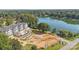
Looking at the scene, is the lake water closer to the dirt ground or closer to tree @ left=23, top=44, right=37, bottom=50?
the dirt ground

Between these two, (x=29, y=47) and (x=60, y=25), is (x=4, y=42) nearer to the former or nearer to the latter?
(x=29, y=47)

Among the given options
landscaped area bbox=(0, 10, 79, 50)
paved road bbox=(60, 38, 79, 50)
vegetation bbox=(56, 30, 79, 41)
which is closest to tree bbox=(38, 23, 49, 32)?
landscaped area bbox=(0, 10, 79, 50)

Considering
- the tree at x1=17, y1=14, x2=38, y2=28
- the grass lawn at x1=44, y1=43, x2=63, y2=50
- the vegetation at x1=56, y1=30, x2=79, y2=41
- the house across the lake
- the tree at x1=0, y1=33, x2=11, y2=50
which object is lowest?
the grass lawn at x1=44, y1=43, x2=63, y2=50

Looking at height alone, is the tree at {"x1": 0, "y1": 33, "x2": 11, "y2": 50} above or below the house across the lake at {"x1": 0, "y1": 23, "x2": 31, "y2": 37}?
below

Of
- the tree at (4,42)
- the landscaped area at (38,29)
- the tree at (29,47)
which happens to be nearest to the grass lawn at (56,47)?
the landscaped area at (38,29)

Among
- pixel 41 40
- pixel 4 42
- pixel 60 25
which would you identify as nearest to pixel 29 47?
pixel 41 40

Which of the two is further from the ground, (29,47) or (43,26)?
(43,26)
